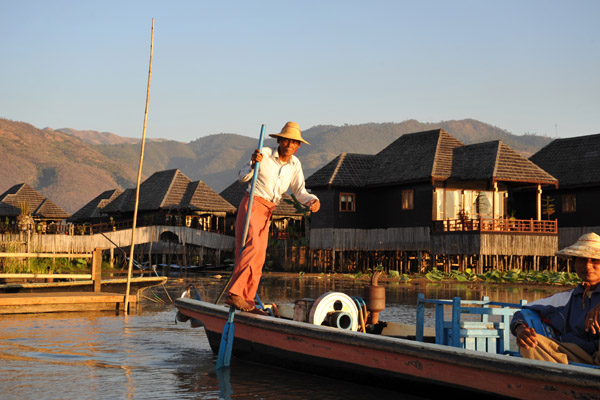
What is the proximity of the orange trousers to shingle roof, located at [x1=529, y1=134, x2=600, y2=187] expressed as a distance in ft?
94.1

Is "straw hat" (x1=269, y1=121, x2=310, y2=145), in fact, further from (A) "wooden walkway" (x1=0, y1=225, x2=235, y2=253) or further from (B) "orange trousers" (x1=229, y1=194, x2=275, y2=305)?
(A) "wooden walkway" (x1=0, y1=225, x2=235, y2=253)

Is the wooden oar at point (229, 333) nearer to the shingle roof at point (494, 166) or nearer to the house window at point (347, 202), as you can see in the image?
the shingle roof at point (494, 166)

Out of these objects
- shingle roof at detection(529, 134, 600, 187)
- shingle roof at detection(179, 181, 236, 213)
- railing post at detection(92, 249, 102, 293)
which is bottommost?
railing post at detection(92, 249, 102, 293)

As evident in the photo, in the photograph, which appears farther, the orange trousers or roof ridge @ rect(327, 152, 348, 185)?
roof ridge @ rect(327, 152, 348, 185)

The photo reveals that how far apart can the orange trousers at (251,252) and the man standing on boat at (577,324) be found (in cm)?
393

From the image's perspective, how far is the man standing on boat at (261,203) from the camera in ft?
32.4

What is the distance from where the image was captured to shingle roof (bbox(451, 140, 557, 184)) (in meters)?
33.8

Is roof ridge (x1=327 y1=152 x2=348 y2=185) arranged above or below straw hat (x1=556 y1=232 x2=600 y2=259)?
above

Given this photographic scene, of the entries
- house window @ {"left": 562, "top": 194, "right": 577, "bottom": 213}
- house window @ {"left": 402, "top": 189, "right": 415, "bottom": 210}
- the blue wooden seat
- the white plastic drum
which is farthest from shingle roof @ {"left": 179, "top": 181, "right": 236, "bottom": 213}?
the blue wooden seat

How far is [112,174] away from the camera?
631 feet

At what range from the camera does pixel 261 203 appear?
10.1m

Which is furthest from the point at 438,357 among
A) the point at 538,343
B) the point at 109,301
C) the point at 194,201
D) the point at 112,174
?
the point at 112,174

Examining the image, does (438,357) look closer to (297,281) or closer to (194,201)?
(297,281)

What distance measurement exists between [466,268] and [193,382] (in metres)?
26.5
